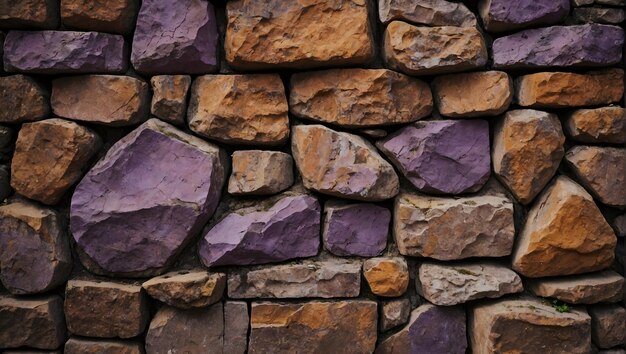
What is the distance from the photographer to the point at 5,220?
5.91 ft

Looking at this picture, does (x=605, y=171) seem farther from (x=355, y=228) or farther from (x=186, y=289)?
(x=186, y=289)

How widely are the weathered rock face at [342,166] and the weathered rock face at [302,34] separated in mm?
283

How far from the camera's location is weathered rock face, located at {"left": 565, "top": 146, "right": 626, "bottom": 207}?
5.81 feet

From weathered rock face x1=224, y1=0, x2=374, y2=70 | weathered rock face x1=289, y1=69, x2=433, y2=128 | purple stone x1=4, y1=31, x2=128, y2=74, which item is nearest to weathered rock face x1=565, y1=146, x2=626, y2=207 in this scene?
weathered rock face x1=289, y1=69, x2=433, y2=128

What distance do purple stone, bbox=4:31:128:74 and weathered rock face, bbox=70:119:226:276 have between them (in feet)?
1.04

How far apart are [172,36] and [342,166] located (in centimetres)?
84

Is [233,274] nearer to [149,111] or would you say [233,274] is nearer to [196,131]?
[196,131]

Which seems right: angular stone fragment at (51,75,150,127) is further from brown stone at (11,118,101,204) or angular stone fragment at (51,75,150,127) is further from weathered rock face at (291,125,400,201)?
weathered rock face at (291,125,400,201)

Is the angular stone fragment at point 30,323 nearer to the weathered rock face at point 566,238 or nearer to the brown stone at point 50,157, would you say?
the brown stone at point 50,157

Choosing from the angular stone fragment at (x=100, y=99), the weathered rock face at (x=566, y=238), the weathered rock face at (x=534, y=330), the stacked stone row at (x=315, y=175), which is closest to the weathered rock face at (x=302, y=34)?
the stacked stone row at (x=315, y=175)

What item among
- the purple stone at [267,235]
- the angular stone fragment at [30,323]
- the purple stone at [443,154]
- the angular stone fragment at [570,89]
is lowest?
the angular stone fragment at [30,323]

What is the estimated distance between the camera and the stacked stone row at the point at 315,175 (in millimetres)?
1751

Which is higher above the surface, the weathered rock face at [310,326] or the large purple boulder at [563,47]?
the large purple boulder at [563,47]

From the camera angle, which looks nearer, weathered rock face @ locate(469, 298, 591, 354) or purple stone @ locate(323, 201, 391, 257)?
weathered rock face @ locate(469, 298, 591, 354)
